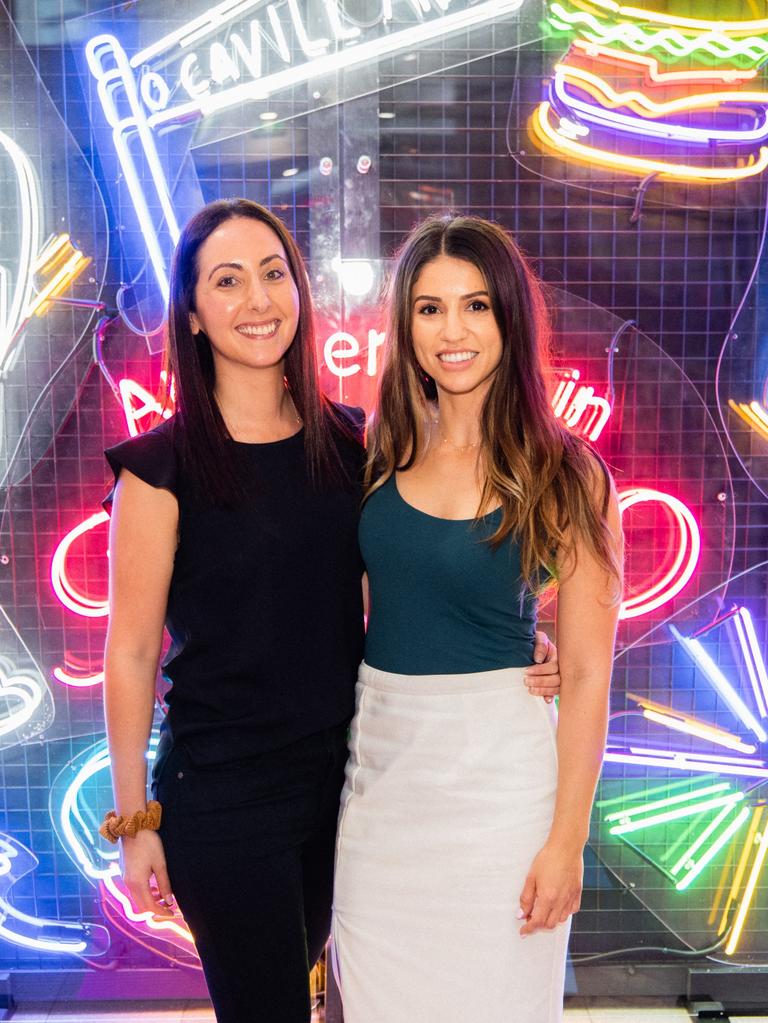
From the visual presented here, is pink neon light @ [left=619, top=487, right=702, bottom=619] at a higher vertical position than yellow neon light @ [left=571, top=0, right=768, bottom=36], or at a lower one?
lower

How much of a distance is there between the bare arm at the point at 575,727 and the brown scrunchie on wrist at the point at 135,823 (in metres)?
0.63

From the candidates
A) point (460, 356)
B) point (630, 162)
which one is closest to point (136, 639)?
point (460, 356)

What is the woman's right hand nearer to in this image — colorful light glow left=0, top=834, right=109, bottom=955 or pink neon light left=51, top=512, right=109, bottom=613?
pink neon light left=51, top=512, right=109, bottom=613

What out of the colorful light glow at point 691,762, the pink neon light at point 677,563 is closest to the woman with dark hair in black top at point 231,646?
the pink neon light at point 677,563

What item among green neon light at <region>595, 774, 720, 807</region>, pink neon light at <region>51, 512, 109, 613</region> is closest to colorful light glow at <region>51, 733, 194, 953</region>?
pink neon light at <region>51, 512, 109, 613</region>

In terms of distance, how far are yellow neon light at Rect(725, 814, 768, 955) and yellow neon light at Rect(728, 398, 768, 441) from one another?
1.08 meters

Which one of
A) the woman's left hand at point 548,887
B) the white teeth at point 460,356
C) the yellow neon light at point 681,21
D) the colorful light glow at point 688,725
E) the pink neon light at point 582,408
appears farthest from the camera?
the colorful light glow at point 688,725

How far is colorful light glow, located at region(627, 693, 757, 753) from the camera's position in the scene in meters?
2.36

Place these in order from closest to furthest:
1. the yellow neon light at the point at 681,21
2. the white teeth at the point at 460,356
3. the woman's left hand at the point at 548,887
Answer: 1. the woman's left hand at the point at 548,887
2. the white teeth at the point at 460,356
3. the yellow neon light at the point at 681,21

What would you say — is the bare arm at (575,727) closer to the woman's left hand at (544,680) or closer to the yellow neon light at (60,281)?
the woman's left hand at (544,680)

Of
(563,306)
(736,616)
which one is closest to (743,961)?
(736,616)

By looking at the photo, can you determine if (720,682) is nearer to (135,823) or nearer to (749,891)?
(749,891)

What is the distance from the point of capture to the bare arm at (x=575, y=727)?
1.45 meters

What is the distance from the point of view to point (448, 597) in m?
1.50
